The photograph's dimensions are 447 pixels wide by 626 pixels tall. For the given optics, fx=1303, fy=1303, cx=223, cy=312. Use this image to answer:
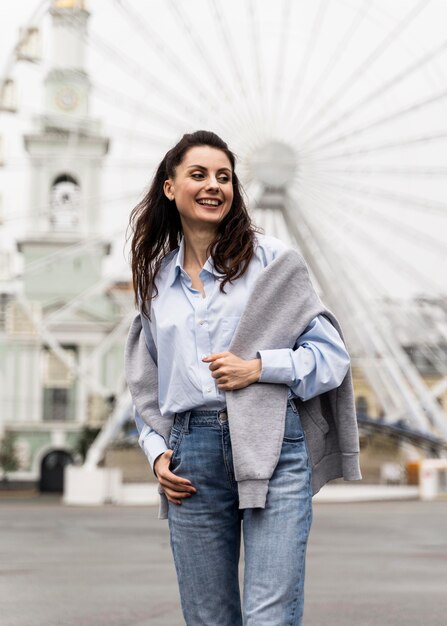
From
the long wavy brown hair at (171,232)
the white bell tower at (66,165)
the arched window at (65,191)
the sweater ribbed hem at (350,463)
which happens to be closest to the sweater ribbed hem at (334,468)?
the sweater ribbed hem at (350,463)

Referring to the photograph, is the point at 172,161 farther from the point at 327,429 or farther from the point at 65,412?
the point at 65,412

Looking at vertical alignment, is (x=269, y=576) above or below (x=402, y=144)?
below

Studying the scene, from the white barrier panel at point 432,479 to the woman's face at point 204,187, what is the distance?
3372 centimetres

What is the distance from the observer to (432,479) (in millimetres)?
37500

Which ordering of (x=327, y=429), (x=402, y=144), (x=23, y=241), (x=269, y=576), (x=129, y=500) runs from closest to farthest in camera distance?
(x=269, y=576), (x=327, y=429), (x=402, y=144), (x=129, y=500), (x=23, y=241)

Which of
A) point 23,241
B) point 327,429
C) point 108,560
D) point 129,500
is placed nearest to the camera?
point 327,429

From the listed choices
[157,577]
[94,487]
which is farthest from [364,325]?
[157,577]

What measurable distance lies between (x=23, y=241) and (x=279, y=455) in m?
62.5

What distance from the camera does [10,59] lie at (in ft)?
108

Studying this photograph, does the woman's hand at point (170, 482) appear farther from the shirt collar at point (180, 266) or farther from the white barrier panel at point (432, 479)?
the white barrier panel at point (432, 479)

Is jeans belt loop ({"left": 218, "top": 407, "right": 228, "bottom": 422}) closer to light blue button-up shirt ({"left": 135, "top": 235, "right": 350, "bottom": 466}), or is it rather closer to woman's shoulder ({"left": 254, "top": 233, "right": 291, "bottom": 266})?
light blue button-up shirt ({"left": 135, "top": 235, "right": 350, "bottom": 466})

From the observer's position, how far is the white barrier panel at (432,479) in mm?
37062

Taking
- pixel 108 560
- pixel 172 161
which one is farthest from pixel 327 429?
pixel 108 560

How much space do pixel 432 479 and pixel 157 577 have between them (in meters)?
28.5
